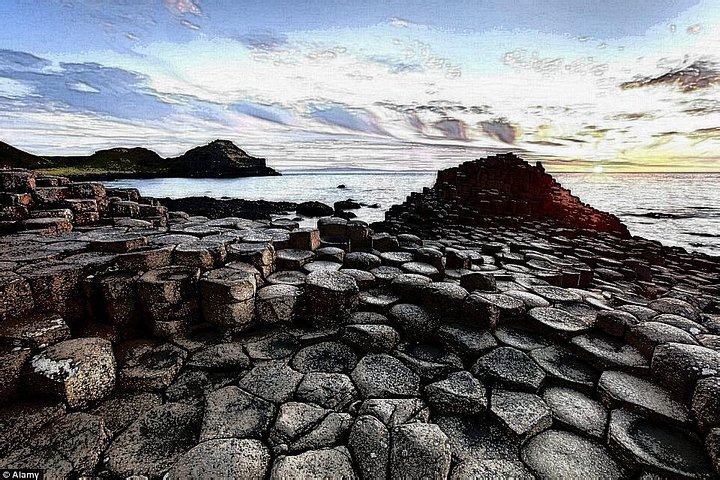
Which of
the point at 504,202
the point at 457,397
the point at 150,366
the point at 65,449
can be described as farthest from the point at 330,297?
the point at 504,202

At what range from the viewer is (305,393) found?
267cm

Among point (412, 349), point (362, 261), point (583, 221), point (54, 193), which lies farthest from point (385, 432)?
point (583, 221)

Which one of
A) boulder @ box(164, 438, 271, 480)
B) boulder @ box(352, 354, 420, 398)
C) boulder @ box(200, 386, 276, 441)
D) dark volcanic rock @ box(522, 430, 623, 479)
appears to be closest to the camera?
boulder @ box(164, 438, 271, 480)

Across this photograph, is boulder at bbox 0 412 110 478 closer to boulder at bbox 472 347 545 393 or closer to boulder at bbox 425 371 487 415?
boulder at bbox 425 371 487 415

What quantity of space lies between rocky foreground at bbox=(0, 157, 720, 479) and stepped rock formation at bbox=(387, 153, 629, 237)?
30.3ft

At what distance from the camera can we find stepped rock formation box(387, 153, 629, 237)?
→ 45.7 ft

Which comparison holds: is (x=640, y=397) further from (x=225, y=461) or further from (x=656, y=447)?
(x=225, y=461)

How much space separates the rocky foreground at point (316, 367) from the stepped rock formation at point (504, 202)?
923 cm

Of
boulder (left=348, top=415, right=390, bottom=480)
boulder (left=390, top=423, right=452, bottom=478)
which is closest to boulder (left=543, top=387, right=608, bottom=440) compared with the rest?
boulder (left=390, top=423, right=452, bottom=478)

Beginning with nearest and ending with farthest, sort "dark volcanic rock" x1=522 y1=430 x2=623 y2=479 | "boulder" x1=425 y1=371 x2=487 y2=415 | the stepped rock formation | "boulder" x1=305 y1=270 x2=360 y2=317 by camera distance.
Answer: "dark volcanic rock" x1=522 y1=430 x2=623 y2=479
"boulder" x1=425 y1=371 x2=487 y2=415
"boulder" x1=305 y1=270 x2=360 y2=317
the stepped rock formation

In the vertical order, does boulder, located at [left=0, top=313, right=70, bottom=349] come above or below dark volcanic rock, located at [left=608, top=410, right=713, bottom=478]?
above

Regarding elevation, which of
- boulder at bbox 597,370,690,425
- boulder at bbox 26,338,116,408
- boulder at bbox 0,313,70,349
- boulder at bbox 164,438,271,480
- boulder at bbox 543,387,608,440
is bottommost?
boulder at bbox 543,387,608,440

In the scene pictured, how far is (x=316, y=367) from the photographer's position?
120 inches

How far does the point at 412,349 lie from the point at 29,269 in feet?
12.5
